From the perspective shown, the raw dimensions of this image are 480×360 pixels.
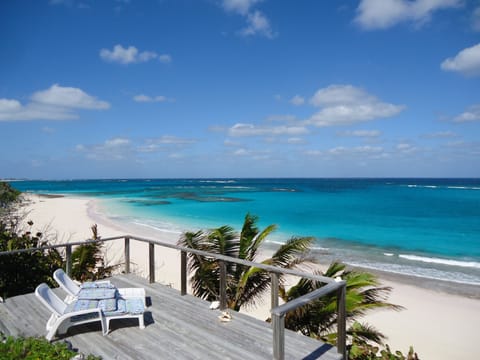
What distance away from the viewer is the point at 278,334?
3123 millimetres

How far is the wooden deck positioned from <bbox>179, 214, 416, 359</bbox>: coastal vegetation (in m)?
0.89

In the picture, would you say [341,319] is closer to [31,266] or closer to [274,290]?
[274,290]

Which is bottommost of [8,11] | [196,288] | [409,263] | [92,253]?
[409,263]

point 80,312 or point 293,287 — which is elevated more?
point 80,312

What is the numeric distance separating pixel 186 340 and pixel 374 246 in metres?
17.1

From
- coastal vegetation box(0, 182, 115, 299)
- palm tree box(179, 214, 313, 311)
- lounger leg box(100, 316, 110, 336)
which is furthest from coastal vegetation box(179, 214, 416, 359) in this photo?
coastal vegetation box(0, 182, 115, 299)

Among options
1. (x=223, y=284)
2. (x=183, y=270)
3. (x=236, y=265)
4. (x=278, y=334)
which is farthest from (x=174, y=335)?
(x=236, y=265)

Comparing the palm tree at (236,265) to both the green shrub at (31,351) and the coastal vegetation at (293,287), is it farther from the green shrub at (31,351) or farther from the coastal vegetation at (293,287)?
the green shrub at (31,351)

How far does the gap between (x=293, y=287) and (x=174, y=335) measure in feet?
7.54

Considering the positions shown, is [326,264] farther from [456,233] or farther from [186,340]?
[456,233]

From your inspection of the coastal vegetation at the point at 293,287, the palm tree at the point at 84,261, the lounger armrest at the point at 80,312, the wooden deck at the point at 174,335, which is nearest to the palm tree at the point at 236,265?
the coastal vegetation at the point at 293,287

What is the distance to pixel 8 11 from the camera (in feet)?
30.6

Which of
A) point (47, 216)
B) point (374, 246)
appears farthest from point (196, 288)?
point (47, 216)

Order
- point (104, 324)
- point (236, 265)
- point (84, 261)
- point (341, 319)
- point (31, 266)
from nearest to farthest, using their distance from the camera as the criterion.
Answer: point (341, 319)
point (104, 324)
point (236, 265)
point (31, 266)
point (84, 261)
